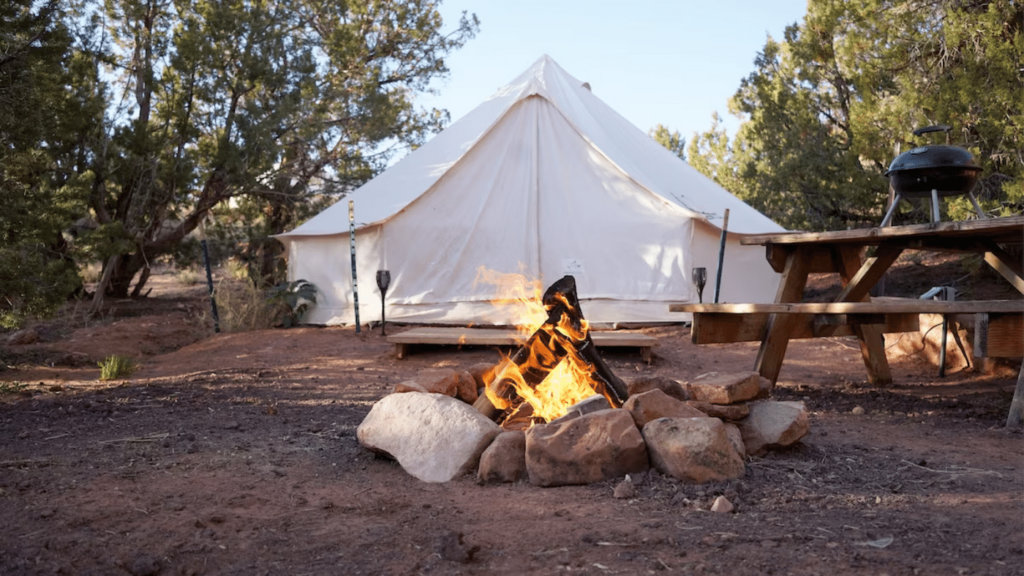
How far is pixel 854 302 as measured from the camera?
13.8 feet

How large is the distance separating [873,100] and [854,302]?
5.71m

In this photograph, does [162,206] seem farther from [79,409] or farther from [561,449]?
[561,449]

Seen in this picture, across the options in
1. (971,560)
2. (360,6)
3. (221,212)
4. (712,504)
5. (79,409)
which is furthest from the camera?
(360,6)

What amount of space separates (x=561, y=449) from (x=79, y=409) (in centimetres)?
295

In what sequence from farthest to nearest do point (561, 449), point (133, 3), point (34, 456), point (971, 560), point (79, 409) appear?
point (133, 3) → point (79, 409) → point (34, 456) → point (561, 449) → point (971, 560)

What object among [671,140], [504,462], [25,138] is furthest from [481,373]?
[671,140]

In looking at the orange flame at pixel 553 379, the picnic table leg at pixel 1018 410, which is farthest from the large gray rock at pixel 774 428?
the picnic table leg at pixel 1018 410

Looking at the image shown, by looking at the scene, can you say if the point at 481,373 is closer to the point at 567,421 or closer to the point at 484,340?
the point at 567,421

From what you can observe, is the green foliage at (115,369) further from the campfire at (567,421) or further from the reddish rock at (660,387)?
the reddish rock at (660,387)

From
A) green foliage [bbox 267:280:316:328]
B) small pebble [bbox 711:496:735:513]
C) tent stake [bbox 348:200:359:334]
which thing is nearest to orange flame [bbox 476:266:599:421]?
small pebble [bbox 711:496:735:513]

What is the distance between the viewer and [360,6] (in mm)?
15320

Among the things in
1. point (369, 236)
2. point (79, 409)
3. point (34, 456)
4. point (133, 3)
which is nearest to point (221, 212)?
point (133, 3)

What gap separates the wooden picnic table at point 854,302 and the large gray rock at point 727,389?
30.3 inches

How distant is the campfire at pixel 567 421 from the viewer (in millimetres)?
2791
